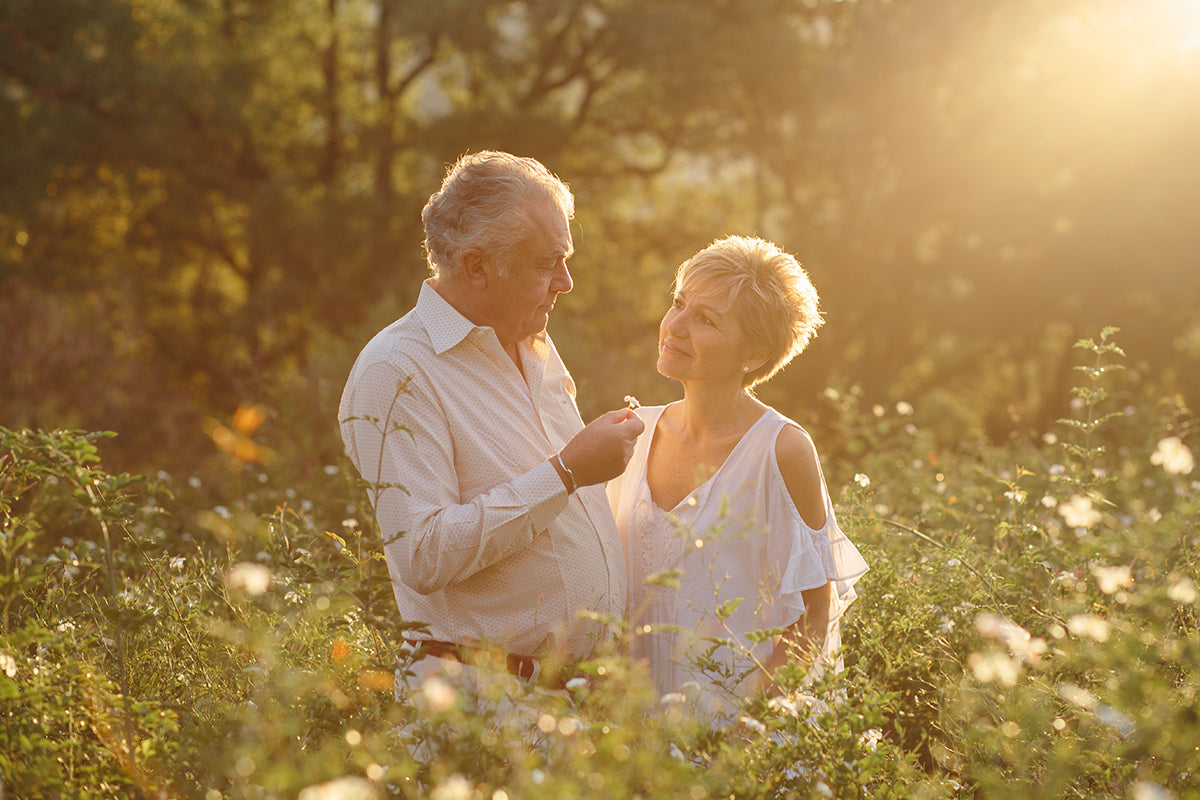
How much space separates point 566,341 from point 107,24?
9.57 meters

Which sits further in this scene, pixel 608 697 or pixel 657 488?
pixel 657 488

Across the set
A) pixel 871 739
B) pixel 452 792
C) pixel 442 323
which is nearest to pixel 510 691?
pixel 452 792

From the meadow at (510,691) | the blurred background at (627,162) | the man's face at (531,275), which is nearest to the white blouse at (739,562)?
the meadow at (510,691)

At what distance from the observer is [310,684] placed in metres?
2.19

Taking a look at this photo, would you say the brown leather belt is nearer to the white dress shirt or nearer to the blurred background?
the white dress shirt

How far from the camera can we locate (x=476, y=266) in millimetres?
3064

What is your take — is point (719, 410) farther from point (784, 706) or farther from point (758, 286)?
point (784, 706)

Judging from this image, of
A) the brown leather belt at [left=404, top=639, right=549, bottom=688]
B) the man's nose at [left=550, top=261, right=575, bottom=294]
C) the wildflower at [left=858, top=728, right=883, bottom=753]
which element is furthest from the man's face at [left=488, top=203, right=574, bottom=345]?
the wildflower at [left=858, top=728, right=883, bottom=753]

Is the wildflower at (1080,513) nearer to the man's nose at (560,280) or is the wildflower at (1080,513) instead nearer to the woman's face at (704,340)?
the woman's face at (704,340)

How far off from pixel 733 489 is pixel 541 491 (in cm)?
108

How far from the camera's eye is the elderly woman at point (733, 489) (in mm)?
3373

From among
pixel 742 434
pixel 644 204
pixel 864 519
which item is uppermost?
pixel 644 204

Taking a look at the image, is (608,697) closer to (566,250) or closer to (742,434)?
(566,250)

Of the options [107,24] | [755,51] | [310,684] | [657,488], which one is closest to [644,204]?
[755,51]
